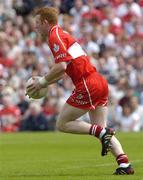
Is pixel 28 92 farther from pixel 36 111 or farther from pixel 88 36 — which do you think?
pixel 88 36

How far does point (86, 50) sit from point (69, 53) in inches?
601

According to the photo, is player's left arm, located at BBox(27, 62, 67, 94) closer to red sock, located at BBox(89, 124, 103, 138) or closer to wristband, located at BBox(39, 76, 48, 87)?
wristband, located at BBox(39, 76, 48, 87)

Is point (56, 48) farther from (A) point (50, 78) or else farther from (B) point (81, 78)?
(B) point (81, 78)

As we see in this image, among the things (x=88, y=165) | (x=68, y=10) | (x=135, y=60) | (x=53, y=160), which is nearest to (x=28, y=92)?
(x=88, y=165)

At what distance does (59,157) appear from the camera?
1554 centimetres

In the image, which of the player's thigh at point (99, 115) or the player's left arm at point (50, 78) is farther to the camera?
the player's thigh at point (99, 115)

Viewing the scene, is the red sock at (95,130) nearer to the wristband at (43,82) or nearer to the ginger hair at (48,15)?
the wristband at (43,82)

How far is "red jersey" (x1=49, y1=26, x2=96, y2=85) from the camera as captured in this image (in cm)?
1126

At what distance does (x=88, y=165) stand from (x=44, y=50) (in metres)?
14.3

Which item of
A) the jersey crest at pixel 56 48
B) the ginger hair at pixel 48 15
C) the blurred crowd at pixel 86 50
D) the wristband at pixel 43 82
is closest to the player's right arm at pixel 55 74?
the wristband at pixel 43 82

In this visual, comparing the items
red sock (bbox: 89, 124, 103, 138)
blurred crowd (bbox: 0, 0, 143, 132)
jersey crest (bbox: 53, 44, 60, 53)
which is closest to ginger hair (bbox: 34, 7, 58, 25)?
jersey crest (bbox: 53, 44, 60, 53)

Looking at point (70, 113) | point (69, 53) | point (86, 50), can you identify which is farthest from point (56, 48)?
point (86, 50)

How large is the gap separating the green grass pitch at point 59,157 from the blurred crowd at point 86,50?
153 cm

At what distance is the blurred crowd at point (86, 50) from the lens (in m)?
24.2
